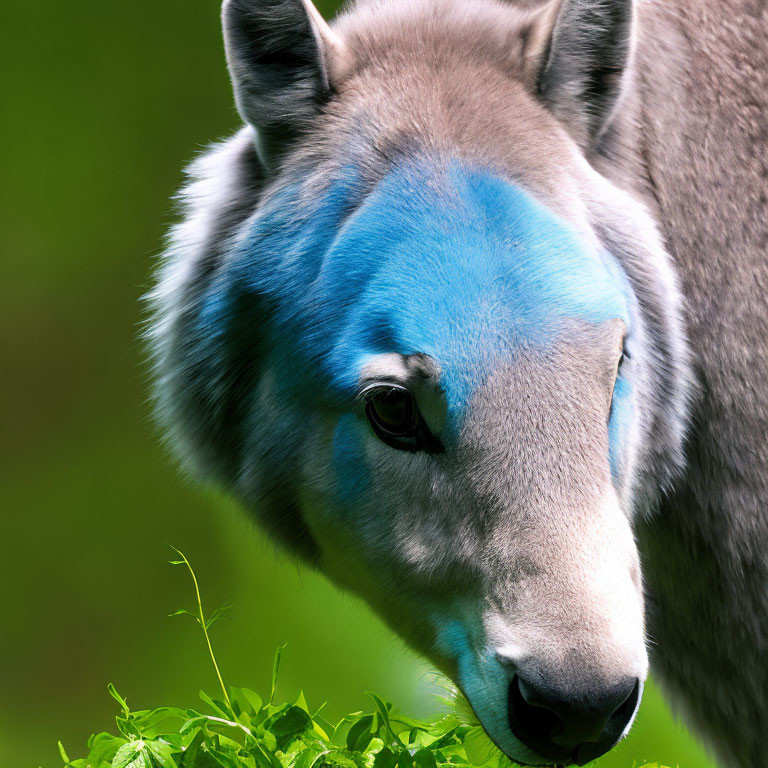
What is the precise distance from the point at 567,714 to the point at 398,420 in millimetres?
473

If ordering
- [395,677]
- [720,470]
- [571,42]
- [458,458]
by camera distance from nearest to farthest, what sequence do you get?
[458,458] → [571,42] → [720,470] → [395,677]

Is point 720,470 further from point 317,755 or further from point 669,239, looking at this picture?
point 317,755

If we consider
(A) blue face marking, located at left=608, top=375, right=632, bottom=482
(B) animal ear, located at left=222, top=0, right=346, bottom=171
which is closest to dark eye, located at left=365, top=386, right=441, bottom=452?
(A) blue face marking, located at left=608, top=375, right=632, bottom=482

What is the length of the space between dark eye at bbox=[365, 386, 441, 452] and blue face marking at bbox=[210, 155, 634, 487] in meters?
0.06

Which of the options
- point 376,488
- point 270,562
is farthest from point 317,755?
point 270,562

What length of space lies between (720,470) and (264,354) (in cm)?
84

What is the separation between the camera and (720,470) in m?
1.92

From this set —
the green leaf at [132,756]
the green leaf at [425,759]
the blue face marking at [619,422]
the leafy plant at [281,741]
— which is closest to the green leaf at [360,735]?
the leafy plant at [281,741]

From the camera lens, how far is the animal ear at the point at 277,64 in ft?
5.65

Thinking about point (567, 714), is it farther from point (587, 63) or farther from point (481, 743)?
point (587, 63)

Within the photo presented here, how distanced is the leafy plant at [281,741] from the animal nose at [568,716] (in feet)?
0.95

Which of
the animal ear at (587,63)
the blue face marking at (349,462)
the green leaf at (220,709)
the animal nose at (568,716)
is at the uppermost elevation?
the animal ear at (587,63)

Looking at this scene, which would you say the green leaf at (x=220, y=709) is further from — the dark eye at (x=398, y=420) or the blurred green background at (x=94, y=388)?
the blurred green background at (x=94, y=388)

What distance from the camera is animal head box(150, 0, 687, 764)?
1.43 meters
